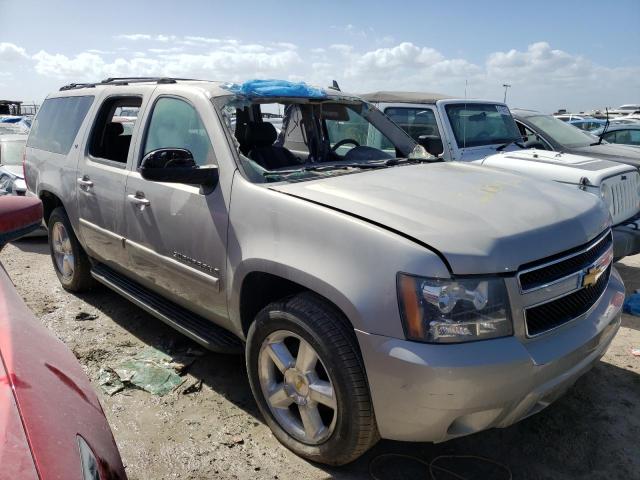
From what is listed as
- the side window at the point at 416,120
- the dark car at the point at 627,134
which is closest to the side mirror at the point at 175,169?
the side window at the point at 416,120

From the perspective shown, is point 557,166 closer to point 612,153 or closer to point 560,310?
point 612,153

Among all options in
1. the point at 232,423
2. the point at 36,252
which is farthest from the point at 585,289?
the point at 36,252

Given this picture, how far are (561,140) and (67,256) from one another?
21.9ft

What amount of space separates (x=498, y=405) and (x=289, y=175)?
1605mm

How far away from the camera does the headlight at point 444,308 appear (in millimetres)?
2045

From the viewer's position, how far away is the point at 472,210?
242 centimetres

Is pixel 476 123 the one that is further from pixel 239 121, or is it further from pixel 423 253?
pixel 423 253

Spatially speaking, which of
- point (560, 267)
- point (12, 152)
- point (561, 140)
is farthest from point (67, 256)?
point (561, 140)

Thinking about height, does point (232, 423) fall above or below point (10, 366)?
below

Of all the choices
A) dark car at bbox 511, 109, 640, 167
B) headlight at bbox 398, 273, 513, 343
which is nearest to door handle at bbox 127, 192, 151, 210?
headlight at bbox 398, 273, 513, 343

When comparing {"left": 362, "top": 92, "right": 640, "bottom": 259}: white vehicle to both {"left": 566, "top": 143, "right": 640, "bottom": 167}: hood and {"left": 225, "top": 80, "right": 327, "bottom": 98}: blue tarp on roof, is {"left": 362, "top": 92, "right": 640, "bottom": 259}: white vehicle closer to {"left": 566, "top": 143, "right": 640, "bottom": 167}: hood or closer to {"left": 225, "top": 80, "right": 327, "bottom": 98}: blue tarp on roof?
{"left": 566, "top": 143, "right": 640, "bottom": 167}: hood

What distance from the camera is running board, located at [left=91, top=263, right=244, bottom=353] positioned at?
307 cm

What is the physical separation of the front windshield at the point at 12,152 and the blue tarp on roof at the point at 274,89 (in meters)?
6.66

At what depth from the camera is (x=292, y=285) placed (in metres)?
2.70
